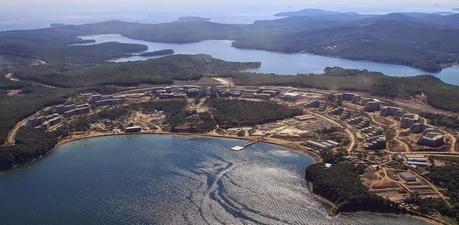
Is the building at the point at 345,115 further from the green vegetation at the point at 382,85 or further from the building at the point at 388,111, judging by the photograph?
the green vegetation at the point at 382,85

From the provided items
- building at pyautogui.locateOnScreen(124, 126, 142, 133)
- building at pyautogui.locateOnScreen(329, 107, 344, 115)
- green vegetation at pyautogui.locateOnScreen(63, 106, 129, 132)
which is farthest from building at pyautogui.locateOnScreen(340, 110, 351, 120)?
green vegetation at pyautogui.locateOnScreen(63, 106, 129, 132)

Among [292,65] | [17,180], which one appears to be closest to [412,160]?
[17,180]

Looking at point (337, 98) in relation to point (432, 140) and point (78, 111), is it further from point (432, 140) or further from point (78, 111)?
point (78, 111)

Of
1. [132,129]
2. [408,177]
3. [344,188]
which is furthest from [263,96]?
[344,188]

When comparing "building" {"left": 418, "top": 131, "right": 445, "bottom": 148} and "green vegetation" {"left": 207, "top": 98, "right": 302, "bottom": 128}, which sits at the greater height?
"building" {"left": 418, "top": 131, "right": 445, "bottom": 148}

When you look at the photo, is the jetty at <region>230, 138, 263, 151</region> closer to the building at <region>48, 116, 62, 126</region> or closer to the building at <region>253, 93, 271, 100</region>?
the building at <region>253, 93, 271, 100</region>

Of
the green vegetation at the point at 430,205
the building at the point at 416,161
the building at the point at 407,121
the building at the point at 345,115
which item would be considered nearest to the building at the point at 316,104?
the building at the point at 345,115
